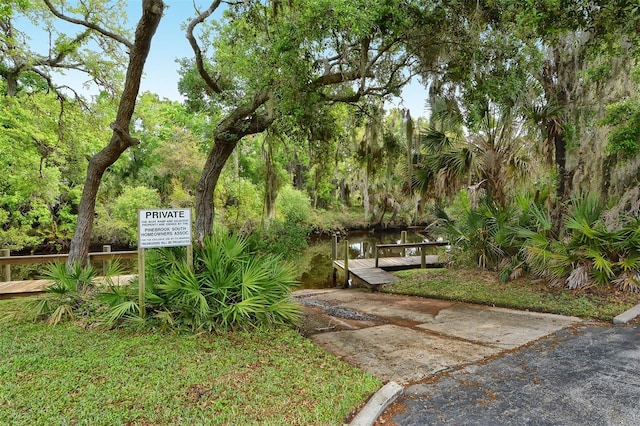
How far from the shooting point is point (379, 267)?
12.2m

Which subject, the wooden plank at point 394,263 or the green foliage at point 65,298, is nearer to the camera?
the green foliage at point 65,298

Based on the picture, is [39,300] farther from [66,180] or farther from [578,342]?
[66,180]

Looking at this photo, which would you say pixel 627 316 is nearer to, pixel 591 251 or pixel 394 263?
pixel 591 251

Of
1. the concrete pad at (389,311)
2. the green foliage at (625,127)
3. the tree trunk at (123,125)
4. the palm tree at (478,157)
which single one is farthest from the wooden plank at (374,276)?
the tree trunk at (123,125)

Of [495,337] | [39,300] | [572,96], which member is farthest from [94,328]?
[572,96]

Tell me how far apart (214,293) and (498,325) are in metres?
4.18

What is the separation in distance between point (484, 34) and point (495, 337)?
4.44 m

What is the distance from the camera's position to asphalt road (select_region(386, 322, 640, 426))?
9.08 feet

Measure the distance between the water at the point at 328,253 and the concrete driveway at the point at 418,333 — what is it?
5.04 m

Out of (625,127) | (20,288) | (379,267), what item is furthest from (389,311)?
(20,288)

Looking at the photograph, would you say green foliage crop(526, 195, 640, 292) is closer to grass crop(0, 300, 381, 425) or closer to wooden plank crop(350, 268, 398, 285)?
wooden plank crop(350, 268, 398, 285)

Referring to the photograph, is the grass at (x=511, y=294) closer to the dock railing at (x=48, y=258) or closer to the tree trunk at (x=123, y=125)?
the dock railing at (x=48, y=258)

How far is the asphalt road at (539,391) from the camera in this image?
277 cm

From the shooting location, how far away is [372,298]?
27.6 ft
